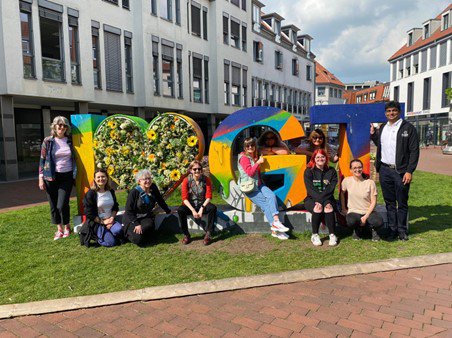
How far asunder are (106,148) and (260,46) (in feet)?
92.3

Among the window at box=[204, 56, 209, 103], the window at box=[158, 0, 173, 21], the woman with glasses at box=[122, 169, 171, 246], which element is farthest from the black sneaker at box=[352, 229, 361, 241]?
the window at box=[204, 56, 209, 103]

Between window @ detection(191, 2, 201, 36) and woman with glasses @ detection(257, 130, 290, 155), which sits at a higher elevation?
window @ detection(191, 2, 201, 36)

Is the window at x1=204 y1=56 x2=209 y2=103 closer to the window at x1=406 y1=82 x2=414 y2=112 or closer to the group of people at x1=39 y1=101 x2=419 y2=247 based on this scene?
the group of people at x1=39 y1=101 x2=419 y2=247

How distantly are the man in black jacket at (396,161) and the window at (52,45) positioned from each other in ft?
43.0

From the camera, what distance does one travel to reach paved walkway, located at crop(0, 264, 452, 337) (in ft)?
10.3

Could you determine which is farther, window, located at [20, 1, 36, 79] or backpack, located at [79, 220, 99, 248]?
window, located at [20, 1, 36, 79]

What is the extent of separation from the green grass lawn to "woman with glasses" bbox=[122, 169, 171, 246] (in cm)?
19

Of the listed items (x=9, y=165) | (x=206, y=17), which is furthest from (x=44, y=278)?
(x=206, y=17)

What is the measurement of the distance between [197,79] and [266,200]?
1915 centimetres

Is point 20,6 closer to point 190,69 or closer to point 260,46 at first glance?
point 190,69

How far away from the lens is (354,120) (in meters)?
5.88

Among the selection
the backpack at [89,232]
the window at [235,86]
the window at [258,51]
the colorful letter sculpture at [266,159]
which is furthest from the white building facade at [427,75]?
the backpack at [89,232]

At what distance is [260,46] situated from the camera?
32.2 metres

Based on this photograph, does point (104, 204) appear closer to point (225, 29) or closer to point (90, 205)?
point (90, 205)
